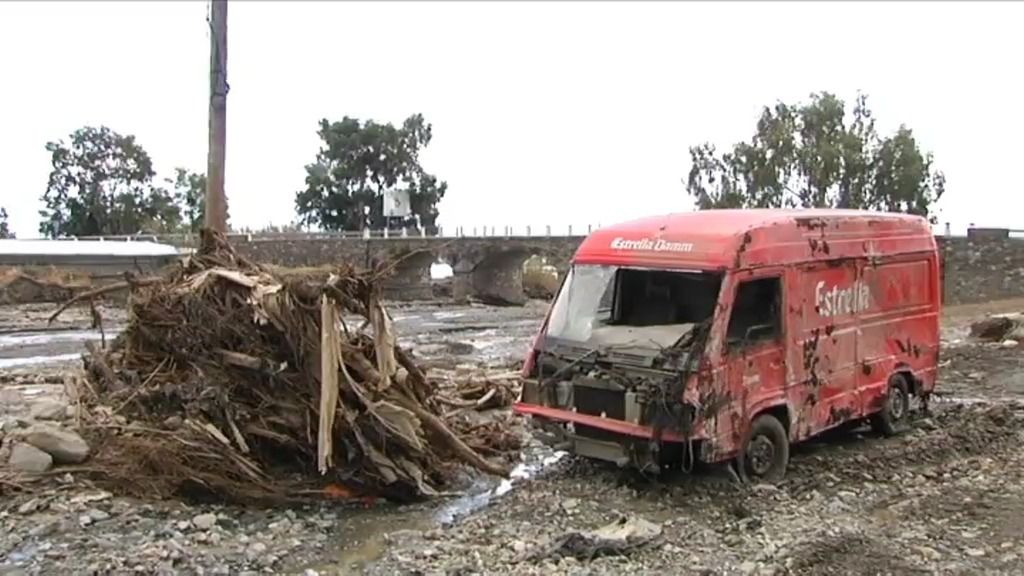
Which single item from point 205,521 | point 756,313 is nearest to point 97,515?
point 205,521

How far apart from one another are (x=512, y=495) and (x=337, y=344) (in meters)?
2.15

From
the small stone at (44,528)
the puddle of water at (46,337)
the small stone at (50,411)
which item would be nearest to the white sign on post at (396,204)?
the puddle of water at (46,337)

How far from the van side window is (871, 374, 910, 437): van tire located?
2749mm

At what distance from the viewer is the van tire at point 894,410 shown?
11.1m

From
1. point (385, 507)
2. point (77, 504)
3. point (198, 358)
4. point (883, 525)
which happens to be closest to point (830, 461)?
point (883, 525)

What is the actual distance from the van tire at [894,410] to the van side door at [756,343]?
103 inches

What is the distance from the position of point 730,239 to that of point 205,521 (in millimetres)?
5127

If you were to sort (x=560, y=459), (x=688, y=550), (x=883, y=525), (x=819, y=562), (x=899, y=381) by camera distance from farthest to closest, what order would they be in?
1. (x=899, y=381)
2. (x=560, y=459)
3. (x=883, y=525)
4. (x=688, y=550)
5. (x=819, y=562)

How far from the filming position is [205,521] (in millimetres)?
7879

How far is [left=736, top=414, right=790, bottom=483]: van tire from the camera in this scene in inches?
351

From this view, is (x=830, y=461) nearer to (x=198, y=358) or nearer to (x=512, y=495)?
(x=512, y=495)

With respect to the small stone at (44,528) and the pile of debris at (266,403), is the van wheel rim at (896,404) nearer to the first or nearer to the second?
the pile of debris at (266,403)

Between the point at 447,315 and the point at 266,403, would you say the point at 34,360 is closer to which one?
the point at 266,403

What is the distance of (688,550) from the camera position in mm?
7199
